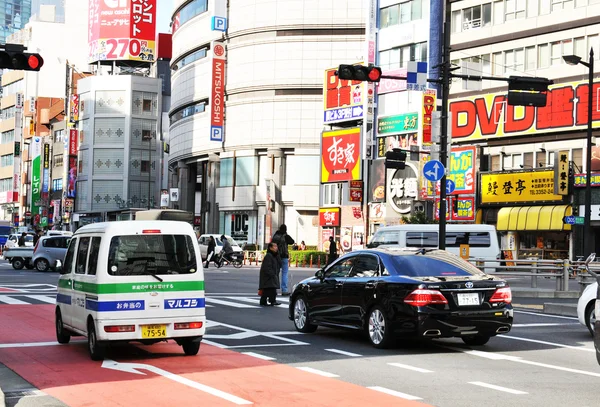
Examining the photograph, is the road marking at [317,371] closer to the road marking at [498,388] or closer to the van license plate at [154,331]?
the road marking at [498,388]

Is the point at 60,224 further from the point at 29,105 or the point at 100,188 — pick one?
the point at 29,105

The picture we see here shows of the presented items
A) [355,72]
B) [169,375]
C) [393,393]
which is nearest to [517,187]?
[355,72]

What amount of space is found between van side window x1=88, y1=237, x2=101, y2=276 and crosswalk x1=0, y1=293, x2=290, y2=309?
996 cm

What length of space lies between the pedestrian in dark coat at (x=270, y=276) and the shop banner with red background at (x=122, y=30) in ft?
307

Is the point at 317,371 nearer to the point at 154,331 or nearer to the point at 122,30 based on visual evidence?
the point at 154,331

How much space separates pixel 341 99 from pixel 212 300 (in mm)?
44886

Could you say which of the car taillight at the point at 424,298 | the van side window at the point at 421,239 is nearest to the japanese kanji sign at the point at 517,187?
the van side window at the point at 421,239

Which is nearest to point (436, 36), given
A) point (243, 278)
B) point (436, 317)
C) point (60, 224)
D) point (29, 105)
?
point (243, 278)

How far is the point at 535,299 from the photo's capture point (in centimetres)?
2950

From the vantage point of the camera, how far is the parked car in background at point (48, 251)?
45.7m

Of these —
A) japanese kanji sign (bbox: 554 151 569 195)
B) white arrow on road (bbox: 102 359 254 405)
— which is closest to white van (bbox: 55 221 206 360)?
white arrow on road (bbox: 102 359 254 405)

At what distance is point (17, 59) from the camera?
1845 cm

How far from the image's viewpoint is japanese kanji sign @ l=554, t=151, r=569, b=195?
176 ft

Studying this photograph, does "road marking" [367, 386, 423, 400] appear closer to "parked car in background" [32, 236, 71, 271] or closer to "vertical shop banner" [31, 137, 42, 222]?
"parked car in background" [32, 236, 71, 271]
